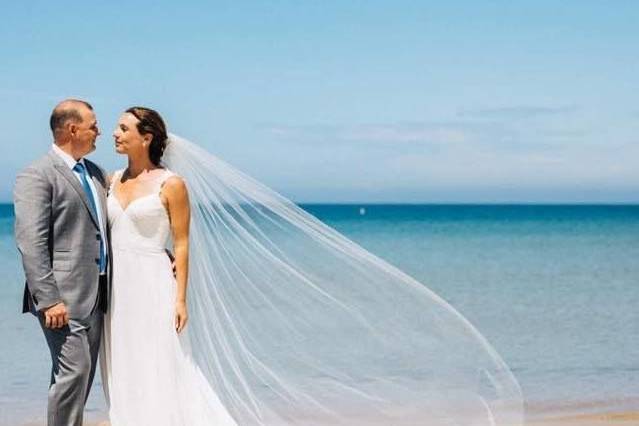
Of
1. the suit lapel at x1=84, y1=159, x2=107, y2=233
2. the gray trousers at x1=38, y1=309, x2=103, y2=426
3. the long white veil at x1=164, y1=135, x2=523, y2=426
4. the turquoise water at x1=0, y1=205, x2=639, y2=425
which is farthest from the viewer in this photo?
the turquoise water at x1=0, y1=205, x2=639, y2=425

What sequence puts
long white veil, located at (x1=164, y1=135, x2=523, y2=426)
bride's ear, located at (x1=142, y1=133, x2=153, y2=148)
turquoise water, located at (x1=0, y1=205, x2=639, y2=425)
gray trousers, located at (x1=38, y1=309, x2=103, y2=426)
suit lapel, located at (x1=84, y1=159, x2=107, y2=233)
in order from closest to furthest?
gray trousers, located at (x1=38, y1=309, x2=103, y2=426) < suit lapel, located at (x1=84, y1=159, x2=107, y2=233) < bride's ear, located at (x1=142, y1=133, x2=153, y2=148) < long white veil, located at (x1=164, y1=135, x2=523, y2=426) < turquoise water, located at (x1=0, y1=205, x2=639, y2=425)

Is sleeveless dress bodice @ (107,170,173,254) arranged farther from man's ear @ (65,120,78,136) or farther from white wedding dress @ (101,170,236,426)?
man's ear @ (65,120,78,136)

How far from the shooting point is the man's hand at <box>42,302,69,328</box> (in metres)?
5.23

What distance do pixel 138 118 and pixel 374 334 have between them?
6.25 ft

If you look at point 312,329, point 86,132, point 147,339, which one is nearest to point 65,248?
point 86,132

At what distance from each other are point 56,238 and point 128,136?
2.09 feet

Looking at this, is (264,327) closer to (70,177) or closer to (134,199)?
(134,199)

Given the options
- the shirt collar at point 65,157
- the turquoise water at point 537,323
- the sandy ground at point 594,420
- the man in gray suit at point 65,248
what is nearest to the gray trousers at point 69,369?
the man in gray suit at point 65,248

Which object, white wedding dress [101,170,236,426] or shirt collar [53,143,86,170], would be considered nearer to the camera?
shirt collar [53,143,86,170]

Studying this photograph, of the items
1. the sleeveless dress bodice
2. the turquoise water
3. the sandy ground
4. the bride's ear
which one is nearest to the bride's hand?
the sleeveless dress bodice

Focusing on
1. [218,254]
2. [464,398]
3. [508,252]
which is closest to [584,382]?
[464,398]

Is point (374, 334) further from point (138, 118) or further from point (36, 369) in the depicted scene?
point (36, 369)

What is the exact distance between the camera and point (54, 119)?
539 centimetres

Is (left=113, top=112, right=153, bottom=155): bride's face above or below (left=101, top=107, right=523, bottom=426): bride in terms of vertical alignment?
above
